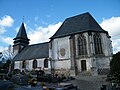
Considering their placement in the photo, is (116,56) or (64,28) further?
(64,28)

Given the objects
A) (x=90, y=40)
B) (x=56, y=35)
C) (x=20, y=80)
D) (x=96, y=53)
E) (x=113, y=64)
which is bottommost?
(x=20, y=80)

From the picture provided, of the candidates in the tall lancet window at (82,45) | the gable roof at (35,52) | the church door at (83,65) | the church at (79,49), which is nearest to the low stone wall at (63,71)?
the church at (79,49)

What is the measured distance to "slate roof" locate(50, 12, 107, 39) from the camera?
27441mm

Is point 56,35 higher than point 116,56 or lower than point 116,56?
higher

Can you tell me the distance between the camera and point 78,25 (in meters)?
29.1

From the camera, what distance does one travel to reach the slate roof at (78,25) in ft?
90.0

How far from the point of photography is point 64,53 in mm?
28094

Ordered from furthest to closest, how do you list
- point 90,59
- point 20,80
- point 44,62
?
point 44,62 < point 90,59 < point 20,80

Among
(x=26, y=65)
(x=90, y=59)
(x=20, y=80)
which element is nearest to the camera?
(x=20, y=80)

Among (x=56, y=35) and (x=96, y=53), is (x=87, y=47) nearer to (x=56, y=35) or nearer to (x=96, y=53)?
(x=96, y=53)

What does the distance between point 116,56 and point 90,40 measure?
48.7ft

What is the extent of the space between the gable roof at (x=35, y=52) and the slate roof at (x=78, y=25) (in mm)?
5811

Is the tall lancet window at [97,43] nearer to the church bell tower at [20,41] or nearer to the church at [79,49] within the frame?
the church at [79,49]

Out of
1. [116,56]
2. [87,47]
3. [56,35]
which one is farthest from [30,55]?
[116,56]
